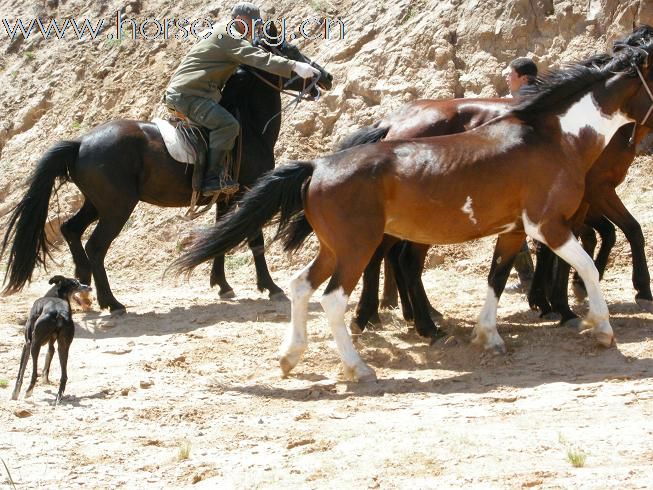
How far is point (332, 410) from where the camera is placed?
6.46m

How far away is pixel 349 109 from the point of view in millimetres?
13062

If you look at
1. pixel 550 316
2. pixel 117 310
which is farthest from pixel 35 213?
pixel 550 316

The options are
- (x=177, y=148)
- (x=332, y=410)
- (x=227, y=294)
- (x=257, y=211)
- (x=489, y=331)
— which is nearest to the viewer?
(x=332, y=410)

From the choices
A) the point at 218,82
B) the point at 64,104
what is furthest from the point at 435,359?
the point at 64,104

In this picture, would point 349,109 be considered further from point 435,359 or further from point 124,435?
point 124,435

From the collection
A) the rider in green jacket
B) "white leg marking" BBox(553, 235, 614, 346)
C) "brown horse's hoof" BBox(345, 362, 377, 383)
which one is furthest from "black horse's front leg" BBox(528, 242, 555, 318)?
the rider in green jacket

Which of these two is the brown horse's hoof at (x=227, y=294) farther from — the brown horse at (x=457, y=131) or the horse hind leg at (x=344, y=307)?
the horse hind leg at (x=344, y=307)

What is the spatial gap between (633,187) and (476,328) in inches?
173

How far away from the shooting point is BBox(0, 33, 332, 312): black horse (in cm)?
996

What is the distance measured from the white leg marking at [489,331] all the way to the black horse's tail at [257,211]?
1.67 meters

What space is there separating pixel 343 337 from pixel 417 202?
1113mm

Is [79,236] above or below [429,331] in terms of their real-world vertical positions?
above

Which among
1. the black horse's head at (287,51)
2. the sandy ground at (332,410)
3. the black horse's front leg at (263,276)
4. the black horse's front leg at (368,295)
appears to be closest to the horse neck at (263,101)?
the black horse's head at (287,51)

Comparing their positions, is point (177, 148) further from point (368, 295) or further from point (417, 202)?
point (417, 202)
